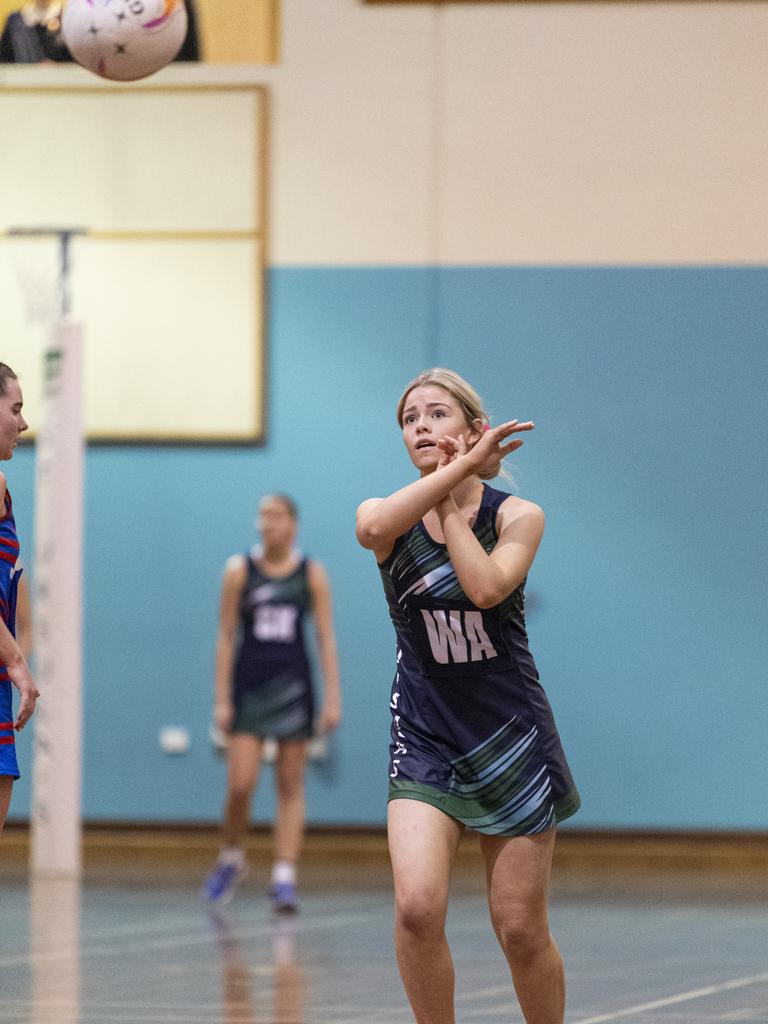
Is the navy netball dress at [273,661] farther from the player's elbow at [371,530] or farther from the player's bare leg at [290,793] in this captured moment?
the player's elbow at [371,530]

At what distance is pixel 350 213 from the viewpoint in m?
11.5

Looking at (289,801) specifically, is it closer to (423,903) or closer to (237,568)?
(237,568)

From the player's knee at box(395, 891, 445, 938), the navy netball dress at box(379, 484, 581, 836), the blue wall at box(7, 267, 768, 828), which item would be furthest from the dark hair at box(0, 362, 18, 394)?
the blue wall at box(7, 267, 768, 828)

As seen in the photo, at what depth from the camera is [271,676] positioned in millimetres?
9172

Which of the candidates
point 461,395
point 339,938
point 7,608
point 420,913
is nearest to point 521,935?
point 420,913

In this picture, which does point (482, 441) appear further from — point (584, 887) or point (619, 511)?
point (619, 511)

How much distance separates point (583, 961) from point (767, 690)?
4.54m

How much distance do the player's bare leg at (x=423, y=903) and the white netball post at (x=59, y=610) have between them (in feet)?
20.6

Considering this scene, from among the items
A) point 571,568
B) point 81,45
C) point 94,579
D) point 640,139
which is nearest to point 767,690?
point 571,568

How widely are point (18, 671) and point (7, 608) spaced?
0.79 ft

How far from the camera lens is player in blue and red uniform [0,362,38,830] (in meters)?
4.29

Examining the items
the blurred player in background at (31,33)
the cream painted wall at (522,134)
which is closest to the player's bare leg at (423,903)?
the cream painted wall at (522,134)

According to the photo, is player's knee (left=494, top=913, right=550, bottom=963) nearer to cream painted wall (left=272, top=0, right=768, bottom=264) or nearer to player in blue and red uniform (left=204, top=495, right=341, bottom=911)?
player in blue and red uniform (left=204, top=495, right=341, bottom=911)

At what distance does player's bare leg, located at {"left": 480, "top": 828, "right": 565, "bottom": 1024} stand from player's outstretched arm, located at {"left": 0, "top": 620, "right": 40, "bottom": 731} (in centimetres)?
106
